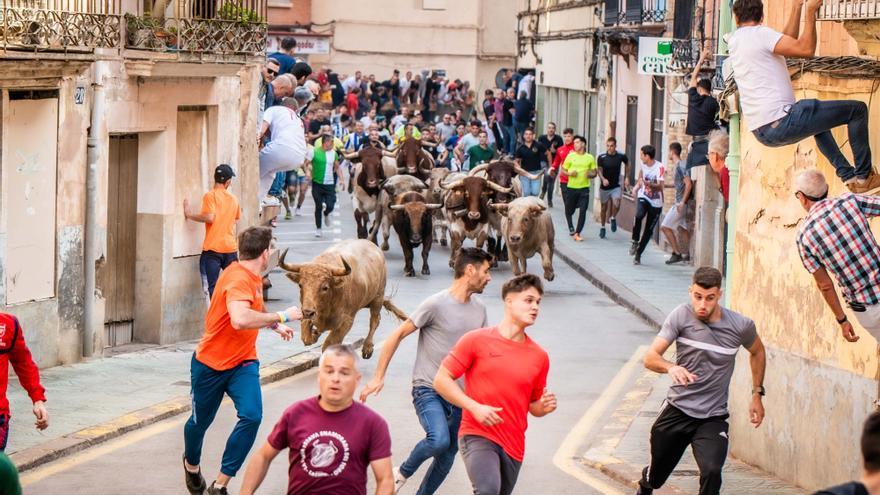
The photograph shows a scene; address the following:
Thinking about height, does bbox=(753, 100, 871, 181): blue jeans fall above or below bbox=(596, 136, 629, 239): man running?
above

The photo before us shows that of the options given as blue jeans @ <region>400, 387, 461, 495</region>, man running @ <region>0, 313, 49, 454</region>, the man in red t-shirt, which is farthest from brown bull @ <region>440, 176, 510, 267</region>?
the man in red t-shirt

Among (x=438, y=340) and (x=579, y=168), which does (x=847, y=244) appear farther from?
(x=579, y=168)

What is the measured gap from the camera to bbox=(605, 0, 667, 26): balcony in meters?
31.9

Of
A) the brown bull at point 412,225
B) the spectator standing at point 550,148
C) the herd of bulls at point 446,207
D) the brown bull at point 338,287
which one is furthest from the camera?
the spectator standing at point 550,148

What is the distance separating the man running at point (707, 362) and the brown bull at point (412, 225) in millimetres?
16262

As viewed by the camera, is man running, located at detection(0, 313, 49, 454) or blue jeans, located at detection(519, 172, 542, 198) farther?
blue jeans, located at detection(519, 172, 542, 198)

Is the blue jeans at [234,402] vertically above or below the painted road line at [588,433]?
above

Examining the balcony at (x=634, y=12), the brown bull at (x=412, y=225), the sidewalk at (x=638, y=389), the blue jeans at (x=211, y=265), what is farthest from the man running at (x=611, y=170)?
the blue jeans at (x=211, y=265)

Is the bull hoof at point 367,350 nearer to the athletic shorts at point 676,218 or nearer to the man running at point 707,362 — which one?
the man running at point 707,362

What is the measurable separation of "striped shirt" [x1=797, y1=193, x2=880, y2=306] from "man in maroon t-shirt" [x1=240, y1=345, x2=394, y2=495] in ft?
10.4

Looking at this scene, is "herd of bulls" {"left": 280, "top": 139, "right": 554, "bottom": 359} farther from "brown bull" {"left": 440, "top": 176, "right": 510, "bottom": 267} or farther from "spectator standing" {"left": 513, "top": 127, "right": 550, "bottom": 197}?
"spectator standing" {"left": 513, "top": 127, "right": 550, "bottom": 197}

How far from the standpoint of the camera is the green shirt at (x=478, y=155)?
113ft

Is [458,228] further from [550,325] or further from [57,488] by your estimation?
[57,488]

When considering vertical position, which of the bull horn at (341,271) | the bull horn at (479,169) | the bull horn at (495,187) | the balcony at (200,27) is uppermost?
the balcony at (200,27)
